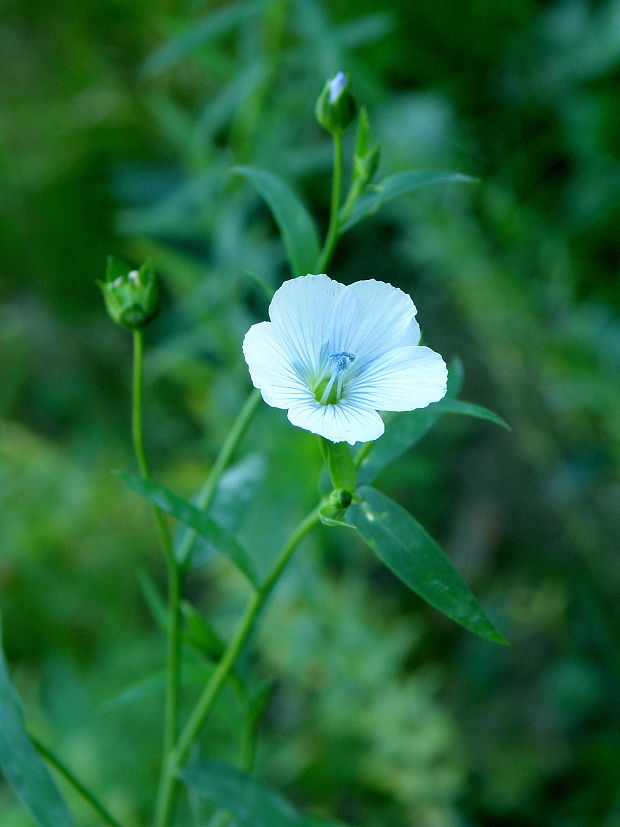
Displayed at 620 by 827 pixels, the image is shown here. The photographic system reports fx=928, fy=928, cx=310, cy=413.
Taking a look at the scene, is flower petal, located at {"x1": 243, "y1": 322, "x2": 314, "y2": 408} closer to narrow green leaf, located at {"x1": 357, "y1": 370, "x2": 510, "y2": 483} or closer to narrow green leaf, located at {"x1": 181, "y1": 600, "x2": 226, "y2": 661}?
narrow green leaf, located at {"x1": 357, "y1": 370, "x2": 510, "y2": 483}

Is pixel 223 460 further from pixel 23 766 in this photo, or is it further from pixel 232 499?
pixel 23 766

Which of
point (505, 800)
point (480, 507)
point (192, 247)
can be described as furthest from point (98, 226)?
point (505, 800)

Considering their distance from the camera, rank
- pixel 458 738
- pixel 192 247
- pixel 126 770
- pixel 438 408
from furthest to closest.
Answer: pixel 192 247 < pixel 458 738 < pixel 126 770 < pixel 438 408

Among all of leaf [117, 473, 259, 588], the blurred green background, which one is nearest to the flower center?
leaf [117, 473, 259, 588]

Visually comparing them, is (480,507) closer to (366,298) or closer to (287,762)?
(287,762)

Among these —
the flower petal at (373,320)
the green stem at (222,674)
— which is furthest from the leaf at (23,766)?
the flower petal at (373,320)
